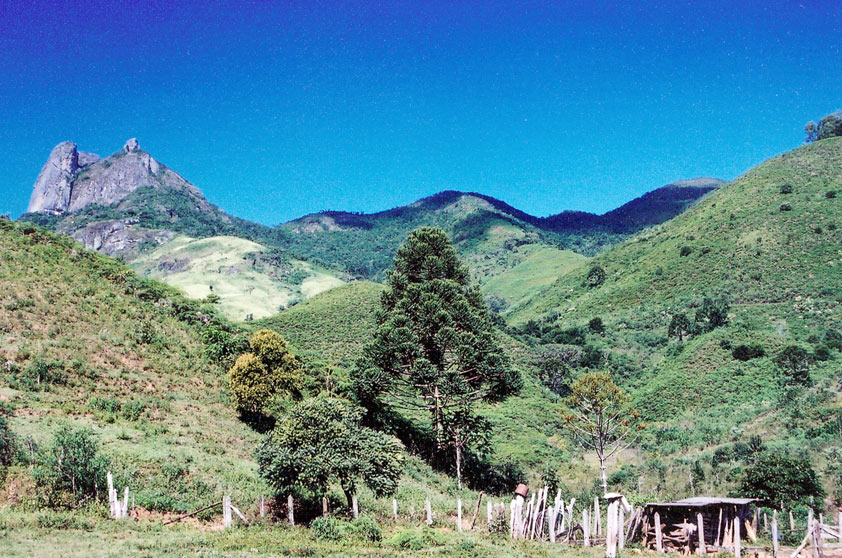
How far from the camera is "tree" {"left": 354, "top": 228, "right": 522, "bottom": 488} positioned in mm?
30812

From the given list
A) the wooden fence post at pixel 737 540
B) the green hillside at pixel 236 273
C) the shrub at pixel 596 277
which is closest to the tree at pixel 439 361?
the wooden fence post at pixel 737 540

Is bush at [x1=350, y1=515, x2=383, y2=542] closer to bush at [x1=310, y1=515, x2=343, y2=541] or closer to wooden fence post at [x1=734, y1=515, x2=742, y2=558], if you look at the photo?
bush at [x1=310, y1=515, x2=343, y2=541]

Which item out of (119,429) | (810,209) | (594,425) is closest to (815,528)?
(594,425)

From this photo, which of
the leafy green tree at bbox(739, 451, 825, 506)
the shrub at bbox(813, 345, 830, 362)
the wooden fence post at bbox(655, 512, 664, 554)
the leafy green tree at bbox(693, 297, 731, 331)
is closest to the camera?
the wooden fence post at bbox(655, 512, 664, 554)

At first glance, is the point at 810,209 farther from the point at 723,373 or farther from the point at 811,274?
the point at 723,373

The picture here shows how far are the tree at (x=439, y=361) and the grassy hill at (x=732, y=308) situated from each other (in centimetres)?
1179

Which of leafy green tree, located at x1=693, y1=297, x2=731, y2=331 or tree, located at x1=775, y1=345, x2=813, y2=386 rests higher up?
leafy green tree, located at x1=693, y1=297, x2=731, y2=331

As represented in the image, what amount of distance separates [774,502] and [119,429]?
2786 centimetres

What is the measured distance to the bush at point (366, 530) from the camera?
55.6ft

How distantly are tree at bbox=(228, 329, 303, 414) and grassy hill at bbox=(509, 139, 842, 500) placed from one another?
71.8 ft

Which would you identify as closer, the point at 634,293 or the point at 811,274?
the point at 811,274

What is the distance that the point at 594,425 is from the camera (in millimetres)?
32281

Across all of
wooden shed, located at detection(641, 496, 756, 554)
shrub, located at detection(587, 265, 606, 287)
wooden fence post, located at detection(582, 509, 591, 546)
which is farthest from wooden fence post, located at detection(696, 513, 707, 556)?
shrub, located at detection(587, 265, 606, 287)

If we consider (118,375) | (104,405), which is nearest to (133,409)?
(104,405)
